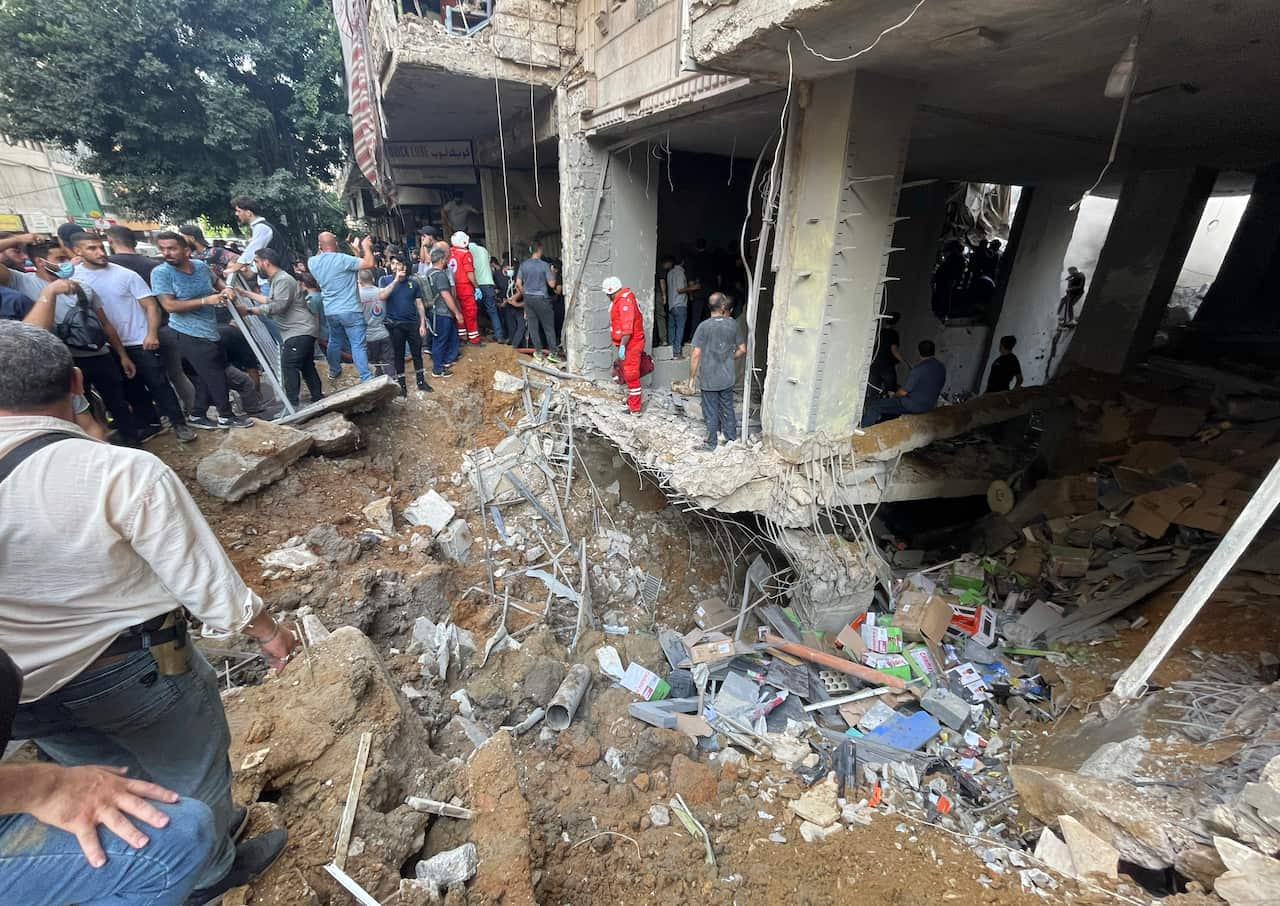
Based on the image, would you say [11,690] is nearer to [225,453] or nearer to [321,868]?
[321,868]

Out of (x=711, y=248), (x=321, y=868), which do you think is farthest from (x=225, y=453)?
(x=711, y=248)

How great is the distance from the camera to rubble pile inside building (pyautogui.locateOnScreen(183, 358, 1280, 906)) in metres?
2.39

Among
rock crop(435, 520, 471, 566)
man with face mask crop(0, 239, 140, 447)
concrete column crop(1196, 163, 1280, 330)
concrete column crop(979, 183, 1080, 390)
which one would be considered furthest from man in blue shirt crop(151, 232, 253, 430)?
concrete column crop(1196, 163, 1280, 330)

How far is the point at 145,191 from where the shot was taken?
13406mm

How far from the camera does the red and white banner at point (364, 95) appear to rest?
743 centimetres

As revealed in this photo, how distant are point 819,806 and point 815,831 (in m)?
0.19

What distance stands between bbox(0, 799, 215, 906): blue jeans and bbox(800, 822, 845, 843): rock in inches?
128

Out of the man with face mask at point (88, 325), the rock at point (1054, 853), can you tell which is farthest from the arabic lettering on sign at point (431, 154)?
the rock at point (1054, 853)

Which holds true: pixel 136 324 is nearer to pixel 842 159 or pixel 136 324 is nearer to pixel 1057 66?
pixel 842 159

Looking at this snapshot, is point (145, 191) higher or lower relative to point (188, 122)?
lower

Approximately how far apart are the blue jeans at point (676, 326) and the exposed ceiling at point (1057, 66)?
9.78 feet

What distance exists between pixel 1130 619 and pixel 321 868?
248 inches

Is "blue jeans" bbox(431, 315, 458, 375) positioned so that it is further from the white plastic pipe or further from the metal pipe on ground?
the white plastic pipe

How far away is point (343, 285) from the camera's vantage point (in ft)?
20.6
